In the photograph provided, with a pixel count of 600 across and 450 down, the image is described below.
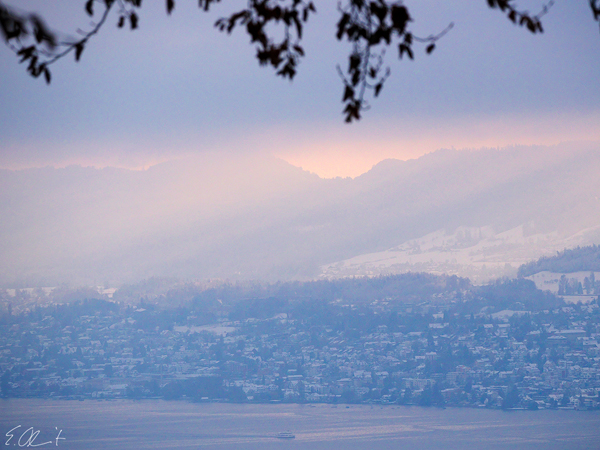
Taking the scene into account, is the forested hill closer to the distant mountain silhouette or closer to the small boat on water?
the distant mountain silhouette

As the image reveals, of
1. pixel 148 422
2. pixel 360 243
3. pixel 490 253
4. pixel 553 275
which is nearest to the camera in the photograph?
pixel 148 422

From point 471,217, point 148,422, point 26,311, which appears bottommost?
point 148,422

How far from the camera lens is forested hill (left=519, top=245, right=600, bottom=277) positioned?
5228cm

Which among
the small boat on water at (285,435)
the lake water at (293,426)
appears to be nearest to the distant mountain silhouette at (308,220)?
the lake water at (293,426)

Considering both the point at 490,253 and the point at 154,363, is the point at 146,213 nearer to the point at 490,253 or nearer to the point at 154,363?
the point at 490,253

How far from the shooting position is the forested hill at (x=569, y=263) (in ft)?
172

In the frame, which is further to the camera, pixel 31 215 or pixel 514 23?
pixel 31 215

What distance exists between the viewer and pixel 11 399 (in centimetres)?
4044

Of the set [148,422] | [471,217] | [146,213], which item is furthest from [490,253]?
[146,213]

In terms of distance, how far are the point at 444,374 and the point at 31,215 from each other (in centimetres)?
7703
